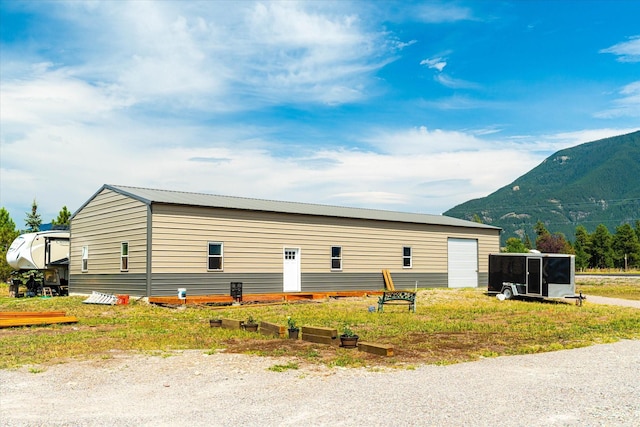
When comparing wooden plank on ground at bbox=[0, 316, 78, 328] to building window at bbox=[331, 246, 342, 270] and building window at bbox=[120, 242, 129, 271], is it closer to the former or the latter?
building window at bbox=[120, 242, 129, 271]

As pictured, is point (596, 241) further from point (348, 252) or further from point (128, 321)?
point (128, 321)

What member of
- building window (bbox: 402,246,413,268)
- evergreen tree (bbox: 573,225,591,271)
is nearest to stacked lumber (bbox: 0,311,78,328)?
building window (bbox: 402,246,413,268)

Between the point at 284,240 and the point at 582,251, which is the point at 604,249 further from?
the point at 284,240

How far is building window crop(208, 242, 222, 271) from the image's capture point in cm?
2480

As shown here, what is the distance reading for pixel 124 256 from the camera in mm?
24844

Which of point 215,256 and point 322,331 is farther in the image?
point 215,256

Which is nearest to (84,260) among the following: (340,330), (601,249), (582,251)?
(340,330)

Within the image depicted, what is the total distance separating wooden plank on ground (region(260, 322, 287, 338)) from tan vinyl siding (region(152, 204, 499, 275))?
10559mm

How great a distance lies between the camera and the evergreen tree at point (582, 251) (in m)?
77.4

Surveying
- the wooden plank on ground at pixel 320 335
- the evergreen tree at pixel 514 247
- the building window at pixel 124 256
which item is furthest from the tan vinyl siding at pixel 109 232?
the evergreen tree at pixel 514 247

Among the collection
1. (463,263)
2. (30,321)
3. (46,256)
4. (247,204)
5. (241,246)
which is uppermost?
(247,204)

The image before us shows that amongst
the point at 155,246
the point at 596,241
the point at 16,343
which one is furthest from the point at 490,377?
the point at 596,241

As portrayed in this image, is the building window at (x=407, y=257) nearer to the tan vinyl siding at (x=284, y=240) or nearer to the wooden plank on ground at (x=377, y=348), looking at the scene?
the tan vinyl siding at (x=284, y=240)

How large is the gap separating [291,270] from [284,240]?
1424 millimetres
